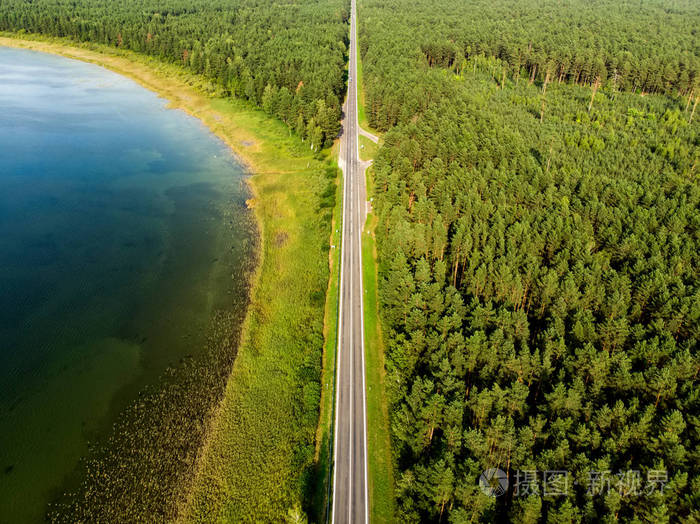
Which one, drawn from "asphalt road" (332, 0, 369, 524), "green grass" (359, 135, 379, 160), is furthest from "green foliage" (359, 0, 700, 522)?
"green grass" (359, 135, 379, 160)

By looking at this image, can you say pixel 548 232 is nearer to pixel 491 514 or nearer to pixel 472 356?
pixel 472 356

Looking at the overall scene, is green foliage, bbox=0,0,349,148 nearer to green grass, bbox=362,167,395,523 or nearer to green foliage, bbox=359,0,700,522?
green foliage, bbox=359,0,700,522

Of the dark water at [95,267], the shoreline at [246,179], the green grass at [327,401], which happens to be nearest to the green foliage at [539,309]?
the green grass at [327,401]

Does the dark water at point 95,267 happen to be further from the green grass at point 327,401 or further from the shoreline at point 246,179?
the green grass at point 327,401

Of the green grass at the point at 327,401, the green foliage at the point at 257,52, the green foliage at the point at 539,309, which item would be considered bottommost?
the green grass at the point at 327,401

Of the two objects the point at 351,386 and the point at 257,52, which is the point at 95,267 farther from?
the point at 257,52

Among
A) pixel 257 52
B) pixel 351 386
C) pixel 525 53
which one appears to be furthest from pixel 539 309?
pixel 257 52
